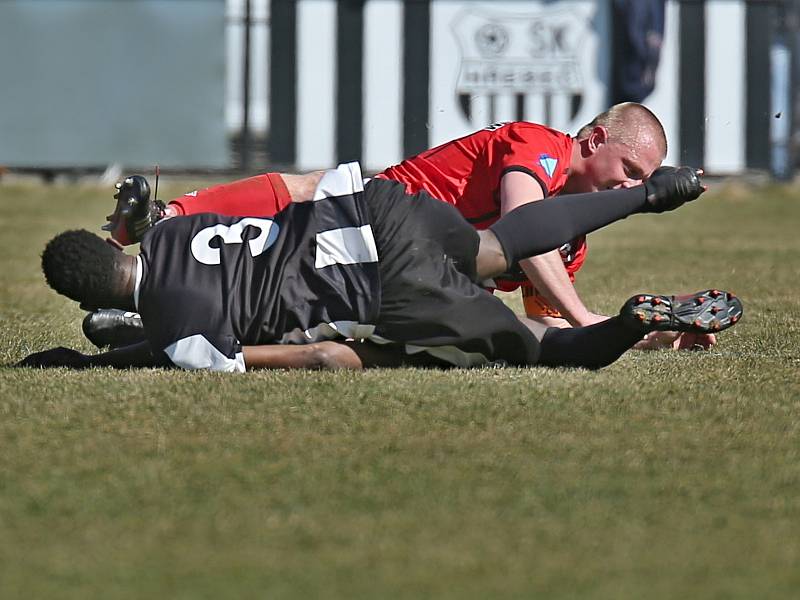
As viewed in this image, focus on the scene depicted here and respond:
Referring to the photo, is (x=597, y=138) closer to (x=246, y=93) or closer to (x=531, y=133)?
(x=531, y=133)

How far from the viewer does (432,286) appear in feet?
16.1

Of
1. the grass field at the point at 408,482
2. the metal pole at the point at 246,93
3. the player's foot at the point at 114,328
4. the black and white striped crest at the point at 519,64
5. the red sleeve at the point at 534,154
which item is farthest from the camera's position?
the metal pole at the point at 246,93

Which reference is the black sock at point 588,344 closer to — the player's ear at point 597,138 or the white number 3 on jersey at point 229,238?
the player's ear at point 597,138

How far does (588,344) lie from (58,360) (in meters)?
1.85

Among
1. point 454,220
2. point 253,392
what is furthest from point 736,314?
point 253,392

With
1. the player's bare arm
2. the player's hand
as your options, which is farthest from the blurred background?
the player's hand

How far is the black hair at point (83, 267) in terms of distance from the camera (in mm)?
4914

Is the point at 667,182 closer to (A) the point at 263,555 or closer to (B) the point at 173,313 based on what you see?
(B) the point at 173,313

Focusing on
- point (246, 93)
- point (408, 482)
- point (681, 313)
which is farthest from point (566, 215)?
point (246, 93)

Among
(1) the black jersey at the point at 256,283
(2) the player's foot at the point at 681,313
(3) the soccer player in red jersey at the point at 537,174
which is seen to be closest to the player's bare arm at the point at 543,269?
(3) the soccer player in red jersey at the point at 537,174

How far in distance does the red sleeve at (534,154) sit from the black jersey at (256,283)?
0.85 meters

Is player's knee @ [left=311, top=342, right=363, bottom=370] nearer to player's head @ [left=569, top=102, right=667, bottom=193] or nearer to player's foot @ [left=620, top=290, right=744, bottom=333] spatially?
player's foot @ [left=620, top=290, right=744, bottom=333]

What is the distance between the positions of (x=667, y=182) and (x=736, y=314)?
570 mm

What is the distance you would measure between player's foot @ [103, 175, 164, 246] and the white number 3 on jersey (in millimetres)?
818
